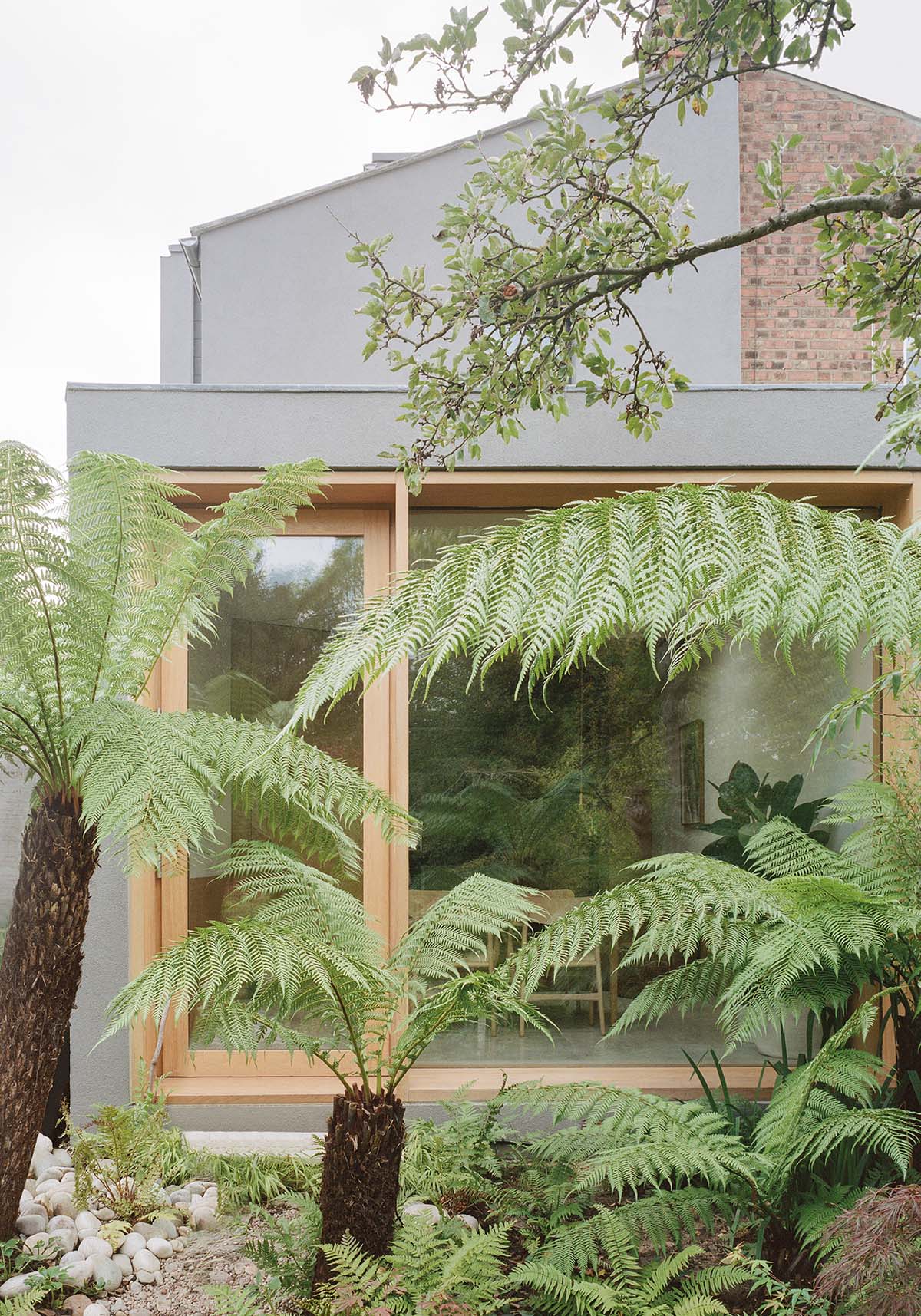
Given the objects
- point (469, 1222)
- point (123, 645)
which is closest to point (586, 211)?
point (123, 645)

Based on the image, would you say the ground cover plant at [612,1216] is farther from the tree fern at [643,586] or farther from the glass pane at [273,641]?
the glass pane at [273,641]

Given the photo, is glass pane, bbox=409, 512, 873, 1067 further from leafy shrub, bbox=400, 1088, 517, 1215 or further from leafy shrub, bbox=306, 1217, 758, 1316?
leafy shrub, bbox=306, 1217, 758, 1316

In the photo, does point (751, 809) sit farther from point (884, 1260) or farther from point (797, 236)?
point (797, 236)

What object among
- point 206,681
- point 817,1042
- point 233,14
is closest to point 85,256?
point 233,14

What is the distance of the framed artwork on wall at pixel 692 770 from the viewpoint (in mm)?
3910

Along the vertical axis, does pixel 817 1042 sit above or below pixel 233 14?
below

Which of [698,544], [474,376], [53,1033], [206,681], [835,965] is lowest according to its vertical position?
[53,1033]

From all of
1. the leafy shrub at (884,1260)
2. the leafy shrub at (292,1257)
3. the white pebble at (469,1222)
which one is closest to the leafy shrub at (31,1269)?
the leafy shrub at (292,1257)

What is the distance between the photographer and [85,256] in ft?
39.3

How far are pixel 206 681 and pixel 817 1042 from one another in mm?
2798

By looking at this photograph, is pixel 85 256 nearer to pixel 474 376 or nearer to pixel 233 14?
pixel 233 14

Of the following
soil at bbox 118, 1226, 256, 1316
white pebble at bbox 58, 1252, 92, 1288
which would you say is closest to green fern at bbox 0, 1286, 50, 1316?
white pebble at bbox 58, 1252, 92, 1288

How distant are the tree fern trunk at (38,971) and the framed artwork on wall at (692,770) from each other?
2333 mm

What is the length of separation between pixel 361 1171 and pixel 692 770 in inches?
89.0
